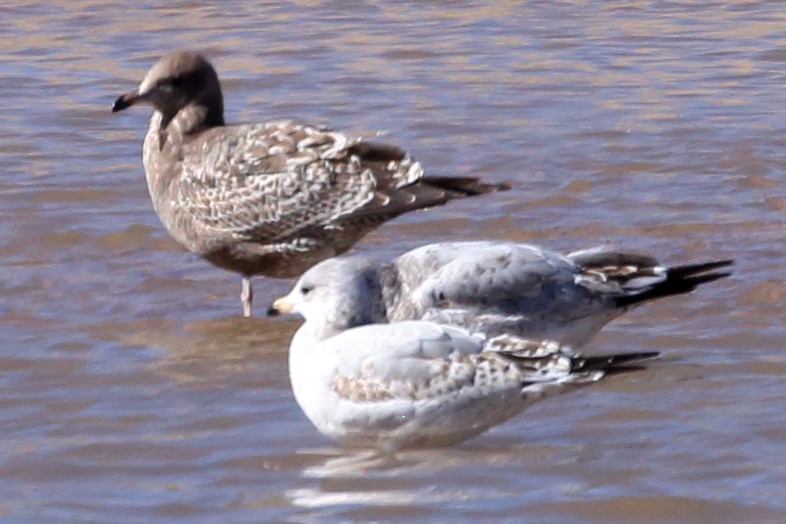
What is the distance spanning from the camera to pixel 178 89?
9.00 metres

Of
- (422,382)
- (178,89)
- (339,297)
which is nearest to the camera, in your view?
(422,382)

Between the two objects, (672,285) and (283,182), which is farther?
(283,182)

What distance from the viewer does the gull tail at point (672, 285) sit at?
7.17 metres

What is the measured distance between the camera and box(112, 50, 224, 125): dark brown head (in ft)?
29.5

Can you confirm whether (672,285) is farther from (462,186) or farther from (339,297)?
(462,186)

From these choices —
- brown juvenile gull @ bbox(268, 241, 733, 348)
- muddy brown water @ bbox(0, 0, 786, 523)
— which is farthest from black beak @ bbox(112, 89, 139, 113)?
brown juvenile gull @ bbox(268, 241, 733, 348)

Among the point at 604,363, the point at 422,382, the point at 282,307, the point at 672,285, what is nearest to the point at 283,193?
the point at 282,307

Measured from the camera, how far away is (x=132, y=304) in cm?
852

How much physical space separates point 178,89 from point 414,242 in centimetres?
132

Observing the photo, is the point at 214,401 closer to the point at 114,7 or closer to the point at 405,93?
the point at 405,93

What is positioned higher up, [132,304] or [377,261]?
[377,261]

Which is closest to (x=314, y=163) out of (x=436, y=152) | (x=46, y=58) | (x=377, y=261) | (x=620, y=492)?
(x=377, y=261)

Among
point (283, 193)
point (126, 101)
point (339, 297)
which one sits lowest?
point (283, 193)

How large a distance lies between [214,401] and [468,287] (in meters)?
0.98
